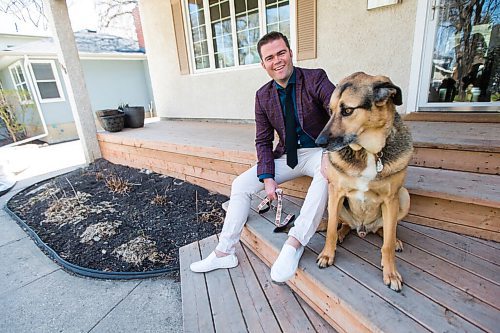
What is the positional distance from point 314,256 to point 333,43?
2738 millimetres

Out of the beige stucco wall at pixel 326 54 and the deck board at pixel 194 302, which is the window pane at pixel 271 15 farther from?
the deck board at pixel 194 302

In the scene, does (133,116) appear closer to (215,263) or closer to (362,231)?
(215,263)

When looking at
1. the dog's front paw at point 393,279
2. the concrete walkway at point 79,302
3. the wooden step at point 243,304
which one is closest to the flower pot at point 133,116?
the concrete walkway at point 79,302

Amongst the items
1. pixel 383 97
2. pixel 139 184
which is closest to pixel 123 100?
pixel 139 184

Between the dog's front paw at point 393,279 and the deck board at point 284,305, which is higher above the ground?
the dog's front paw at point 393,279

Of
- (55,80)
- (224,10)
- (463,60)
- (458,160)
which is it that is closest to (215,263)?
(458,160)

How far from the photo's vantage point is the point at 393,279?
1.11m

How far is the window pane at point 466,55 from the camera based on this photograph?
108 inches

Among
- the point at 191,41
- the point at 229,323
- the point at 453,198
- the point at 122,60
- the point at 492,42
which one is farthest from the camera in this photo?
the point at 122,60

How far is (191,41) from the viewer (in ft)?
16.1

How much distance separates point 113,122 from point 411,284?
4.86 metres

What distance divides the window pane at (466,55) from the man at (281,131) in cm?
210

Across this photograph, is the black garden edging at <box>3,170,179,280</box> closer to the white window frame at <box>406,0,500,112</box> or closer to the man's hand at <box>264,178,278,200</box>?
the man's hand at <box>264,178,278,200</box>

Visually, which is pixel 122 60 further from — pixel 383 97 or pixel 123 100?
pixel 383 97
